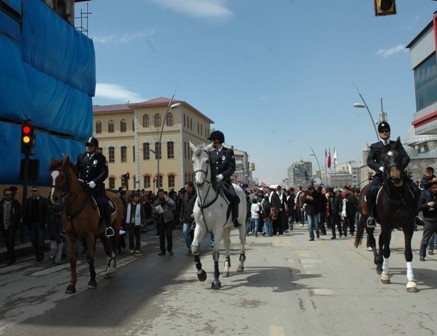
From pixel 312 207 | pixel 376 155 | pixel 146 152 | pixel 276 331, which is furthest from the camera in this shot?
pixel 146 152

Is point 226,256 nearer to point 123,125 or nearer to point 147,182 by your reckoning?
point 147,182

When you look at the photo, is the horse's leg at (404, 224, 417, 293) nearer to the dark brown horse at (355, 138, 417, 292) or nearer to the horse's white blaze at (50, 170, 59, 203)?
the dark brown horse at (355, 138, 417, 292)

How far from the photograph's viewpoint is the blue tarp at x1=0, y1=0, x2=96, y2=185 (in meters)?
19.2

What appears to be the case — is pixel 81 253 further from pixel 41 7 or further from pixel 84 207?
pixel 41 7

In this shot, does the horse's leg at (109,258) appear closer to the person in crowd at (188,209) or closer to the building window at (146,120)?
the person in crowd at (188,209)

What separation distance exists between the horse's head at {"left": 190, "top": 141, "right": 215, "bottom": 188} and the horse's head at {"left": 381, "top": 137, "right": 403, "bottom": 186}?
3.09 metres

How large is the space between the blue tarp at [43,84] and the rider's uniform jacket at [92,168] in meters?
11.0

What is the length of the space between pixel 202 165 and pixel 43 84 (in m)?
16.9

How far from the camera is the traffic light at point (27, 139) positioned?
14500 millimetres

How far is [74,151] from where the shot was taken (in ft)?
81.7

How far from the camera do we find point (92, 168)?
9.11m

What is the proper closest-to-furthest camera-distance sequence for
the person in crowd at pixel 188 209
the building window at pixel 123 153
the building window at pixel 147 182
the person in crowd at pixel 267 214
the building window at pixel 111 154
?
1. the person in crowd at pixel 188 209
2. the person in crowd at pixel 267 214
3. the building window at pixel 147 182
4. the building window at pixel 123 153
5. the building window at pixel 111 154

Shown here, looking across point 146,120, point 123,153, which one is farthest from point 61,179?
point 123,153

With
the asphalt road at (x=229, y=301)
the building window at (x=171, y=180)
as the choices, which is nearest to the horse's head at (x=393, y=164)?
the asphalt road at (x=229, y=301)
